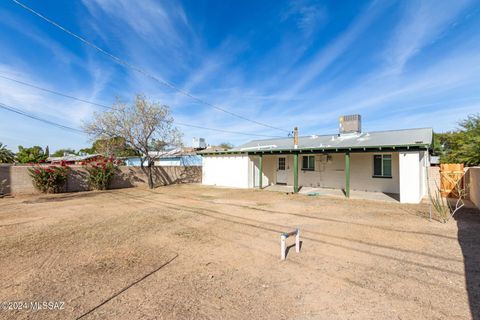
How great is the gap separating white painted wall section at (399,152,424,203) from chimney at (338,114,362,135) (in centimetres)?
471

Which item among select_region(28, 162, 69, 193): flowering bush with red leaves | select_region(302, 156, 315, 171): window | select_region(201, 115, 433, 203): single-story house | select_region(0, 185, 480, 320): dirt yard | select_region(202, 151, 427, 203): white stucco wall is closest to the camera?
select_region(0, 185, 480, 320): dirt yard

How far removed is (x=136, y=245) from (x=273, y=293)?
315 centimetres

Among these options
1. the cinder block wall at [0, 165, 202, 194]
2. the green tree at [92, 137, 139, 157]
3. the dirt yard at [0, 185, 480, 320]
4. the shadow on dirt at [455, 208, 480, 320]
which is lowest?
the dirt yard at [0, 185, 480, 320]

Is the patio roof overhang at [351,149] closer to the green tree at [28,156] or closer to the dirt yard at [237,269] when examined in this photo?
the dirt yard at [237,269]

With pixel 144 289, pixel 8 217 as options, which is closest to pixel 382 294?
pixel 144 289

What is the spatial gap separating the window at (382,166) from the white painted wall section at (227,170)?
24.8 feet

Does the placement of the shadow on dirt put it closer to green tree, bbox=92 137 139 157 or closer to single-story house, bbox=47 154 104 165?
green tree, bbox=92 137 139 157

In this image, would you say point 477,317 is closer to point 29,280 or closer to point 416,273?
point 416,273

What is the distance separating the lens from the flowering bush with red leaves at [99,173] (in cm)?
1476

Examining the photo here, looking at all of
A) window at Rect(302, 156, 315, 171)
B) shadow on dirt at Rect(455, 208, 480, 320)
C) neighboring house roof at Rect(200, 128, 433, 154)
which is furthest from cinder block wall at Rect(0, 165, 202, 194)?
shadow on dirt at Rect(455, 208, 480, 320)

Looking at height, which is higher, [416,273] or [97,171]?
[97,171]

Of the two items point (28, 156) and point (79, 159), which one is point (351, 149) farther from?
point (28, 156)

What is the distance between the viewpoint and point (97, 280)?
3.34m

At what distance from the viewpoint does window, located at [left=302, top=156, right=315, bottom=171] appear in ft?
49.2
